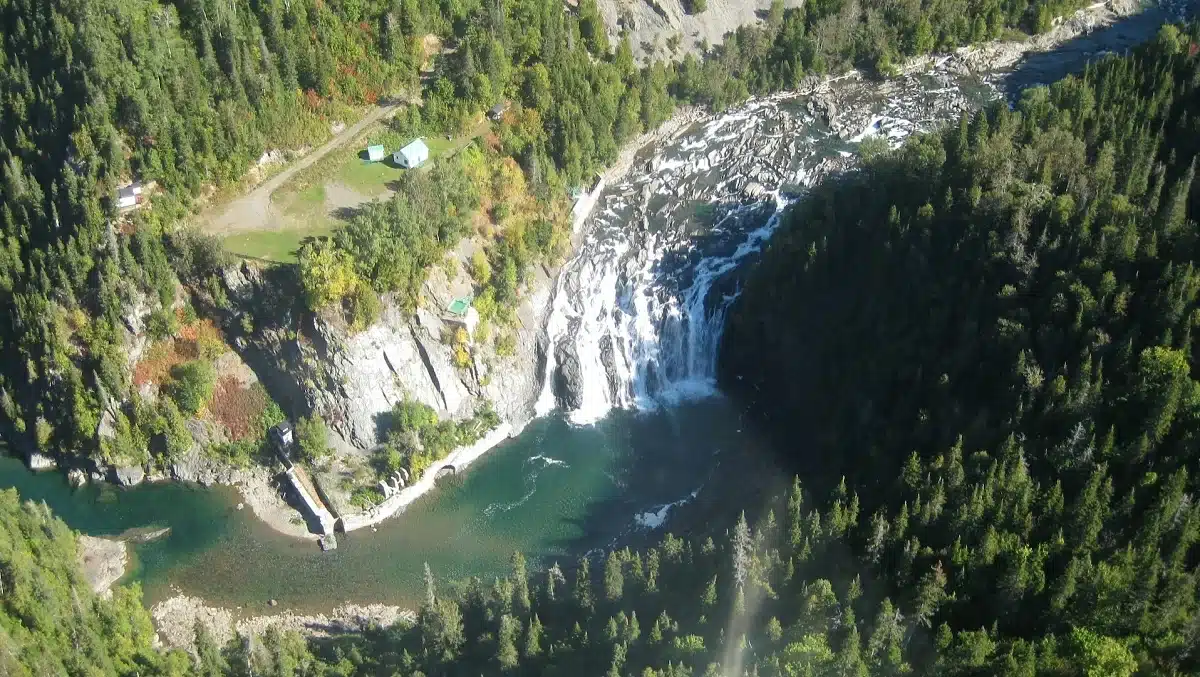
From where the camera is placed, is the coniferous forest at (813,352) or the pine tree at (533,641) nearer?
the coniferous forest at (813,352)

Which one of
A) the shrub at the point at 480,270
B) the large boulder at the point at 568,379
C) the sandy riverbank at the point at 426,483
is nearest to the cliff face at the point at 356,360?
the sandy riverbank at the point at 426,483

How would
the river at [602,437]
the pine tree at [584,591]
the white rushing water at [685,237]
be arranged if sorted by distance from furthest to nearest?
the white rushing water at [685,237], the river at [602,437], the pine tree at [584,591]

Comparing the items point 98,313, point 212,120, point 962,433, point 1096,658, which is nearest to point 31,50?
point 212,120

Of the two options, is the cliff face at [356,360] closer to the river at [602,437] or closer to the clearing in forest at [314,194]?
the clearing in forest at [314,194]

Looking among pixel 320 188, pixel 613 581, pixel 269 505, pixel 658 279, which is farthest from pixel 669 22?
pixel 613 581

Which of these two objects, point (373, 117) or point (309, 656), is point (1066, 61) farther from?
point (309, 656)
